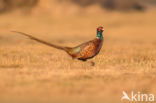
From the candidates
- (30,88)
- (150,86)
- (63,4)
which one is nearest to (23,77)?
(30,88)

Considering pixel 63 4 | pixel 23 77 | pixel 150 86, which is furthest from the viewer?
pixel 63 4

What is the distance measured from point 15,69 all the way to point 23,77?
111 centimetres

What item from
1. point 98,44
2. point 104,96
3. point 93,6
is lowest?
point 104,96

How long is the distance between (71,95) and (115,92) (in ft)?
2.76

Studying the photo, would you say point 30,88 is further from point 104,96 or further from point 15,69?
point 15,69

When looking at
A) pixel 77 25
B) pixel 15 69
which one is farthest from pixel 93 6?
pixel 15 69

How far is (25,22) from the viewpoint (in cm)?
3356

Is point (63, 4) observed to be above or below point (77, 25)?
above

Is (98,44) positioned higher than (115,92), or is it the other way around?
(98,44)

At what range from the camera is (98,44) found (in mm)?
8852

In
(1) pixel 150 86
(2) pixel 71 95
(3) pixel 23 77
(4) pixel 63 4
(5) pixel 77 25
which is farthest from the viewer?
(4) pixel 63 4

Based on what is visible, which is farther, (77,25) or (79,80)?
(77,25)

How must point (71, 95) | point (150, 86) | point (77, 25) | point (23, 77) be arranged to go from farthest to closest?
point (77, 25), point (23, 77), point (150, 86), point (71, 95)

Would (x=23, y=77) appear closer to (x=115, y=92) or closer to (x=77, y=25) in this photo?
(x=115, y=92)
